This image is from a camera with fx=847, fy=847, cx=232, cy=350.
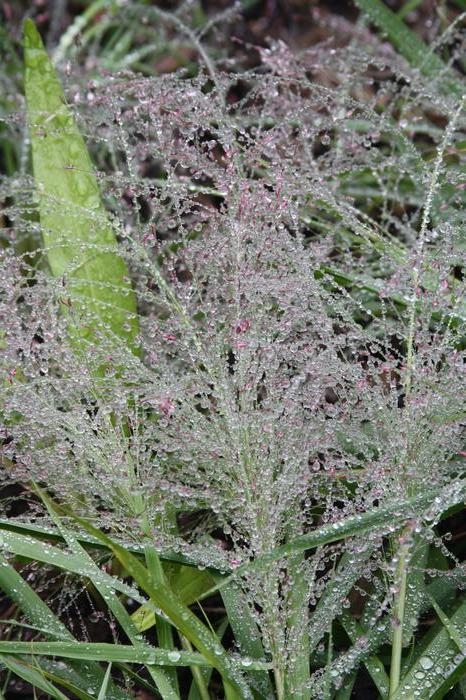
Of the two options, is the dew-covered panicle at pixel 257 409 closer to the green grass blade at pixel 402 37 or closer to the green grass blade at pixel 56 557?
the green grass blade at pixel 56 557

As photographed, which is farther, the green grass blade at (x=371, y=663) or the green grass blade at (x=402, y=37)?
the green grass blade at (x=402, y=37)

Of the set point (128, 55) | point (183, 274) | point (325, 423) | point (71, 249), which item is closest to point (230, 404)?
point (325, 423)

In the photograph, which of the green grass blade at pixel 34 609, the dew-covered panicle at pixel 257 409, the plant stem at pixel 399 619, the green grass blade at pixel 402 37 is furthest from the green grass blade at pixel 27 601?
the green grass blade at pixel 402 37

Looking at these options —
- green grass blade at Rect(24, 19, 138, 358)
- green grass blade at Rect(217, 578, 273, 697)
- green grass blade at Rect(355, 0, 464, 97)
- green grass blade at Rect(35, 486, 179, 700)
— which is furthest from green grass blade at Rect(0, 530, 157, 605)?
green grass blade at Rect(355, 0, 464, 97)

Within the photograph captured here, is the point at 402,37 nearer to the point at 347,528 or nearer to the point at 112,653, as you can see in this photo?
the point at 347,528

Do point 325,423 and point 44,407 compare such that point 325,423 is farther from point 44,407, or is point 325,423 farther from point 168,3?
point 168,3

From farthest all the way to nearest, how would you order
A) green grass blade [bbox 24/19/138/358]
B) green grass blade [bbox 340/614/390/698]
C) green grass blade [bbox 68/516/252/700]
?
green grass blade [bbox 24/19/138/358]
green grass blade [bbox 340/614/390/698]
green grass blade [bbox 68/516/252/700]

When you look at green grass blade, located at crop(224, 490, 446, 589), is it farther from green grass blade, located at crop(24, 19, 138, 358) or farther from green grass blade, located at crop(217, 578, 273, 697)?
green grass blade, located at crop(24, 19, 138, 358)

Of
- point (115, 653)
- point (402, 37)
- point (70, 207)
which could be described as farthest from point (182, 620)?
point (402, 37)
